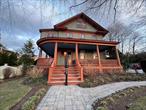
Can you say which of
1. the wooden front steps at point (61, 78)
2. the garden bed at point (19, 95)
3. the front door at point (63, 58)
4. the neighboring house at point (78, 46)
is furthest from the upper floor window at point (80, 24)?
the garden bed at point (19, 95)

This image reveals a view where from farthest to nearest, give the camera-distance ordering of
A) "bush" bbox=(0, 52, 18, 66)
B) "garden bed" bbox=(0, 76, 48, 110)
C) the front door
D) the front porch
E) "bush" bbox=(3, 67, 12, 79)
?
1. "bush" bbox=(0, 52, 18, 66)
2. the front door
3. "bush" bbox=(3, 67, 12, 79)
4. the front porch
5. "garden bed" bbox=(0, 76, 48, 110)

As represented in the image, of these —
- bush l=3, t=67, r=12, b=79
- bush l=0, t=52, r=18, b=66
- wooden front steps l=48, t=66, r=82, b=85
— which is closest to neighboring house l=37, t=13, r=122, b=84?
wooden front steps l=48, t=66, r=82, b=85

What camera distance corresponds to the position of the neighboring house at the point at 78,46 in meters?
14.2

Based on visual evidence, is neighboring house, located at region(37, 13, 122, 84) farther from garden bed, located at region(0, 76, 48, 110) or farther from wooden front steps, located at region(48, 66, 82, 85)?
garden bed, located at region(0, 76, 48, 110)

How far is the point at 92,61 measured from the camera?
15.4 meters

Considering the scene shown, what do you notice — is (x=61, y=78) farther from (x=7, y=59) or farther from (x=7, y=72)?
(x=7, y=59)

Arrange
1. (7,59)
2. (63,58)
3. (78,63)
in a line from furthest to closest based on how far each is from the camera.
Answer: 1. (7,59)
2. (63,58)
3. (78,63)

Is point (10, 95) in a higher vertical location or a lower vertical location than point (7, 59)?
lower

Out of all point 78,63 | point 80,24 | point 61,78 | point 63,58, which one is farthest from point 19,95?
point 80,24

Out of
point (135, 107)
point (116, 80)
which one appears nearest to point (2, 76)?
point (116, 80)

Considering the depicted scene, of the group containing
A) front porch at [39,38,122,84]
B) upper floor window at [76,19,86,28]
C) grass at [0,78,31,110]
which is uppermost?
upper floor window at [76,19,86,28]

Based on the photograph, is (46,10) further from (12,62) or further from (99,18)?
(12,62)

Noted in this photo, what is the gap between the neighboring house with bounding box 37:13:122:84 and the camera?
46.6 feet

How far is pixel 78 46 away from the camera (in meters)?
17.5
